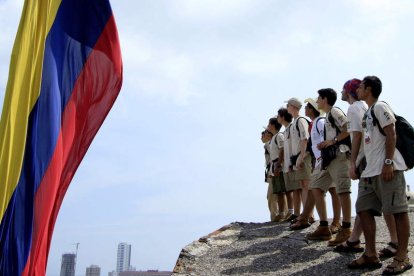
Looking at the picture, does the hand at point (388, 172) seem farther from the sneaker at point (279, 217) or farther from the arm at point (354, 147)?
the sneaker at point (279, 217)

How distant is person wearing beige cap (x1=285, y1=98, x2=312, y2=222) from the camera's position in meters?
8.30

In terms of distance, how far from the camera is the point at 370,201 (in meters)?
5.68

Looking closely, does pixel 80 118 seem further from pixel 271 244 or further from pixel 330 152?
pixel 271 244

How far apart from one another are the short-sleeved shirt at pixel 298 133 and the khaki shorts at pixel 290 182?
48 centimetres

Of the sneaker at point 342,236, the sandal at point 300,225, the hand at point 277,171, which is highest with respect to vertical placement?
the hand at point 277,171

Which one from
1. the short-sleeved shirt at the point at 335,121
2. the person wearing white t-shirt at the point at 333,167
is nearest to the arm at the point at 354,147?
the person wearing white t-shirt at the point at 333,167

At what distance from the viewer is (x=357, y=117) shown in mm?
6156

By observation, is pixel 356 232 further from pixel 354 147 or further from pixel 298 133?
pixel 298 133

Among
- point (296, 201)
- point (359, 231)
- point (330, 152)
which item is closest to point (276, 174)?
point (296, 201)

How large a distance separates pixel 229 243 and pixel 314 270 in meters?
2.37

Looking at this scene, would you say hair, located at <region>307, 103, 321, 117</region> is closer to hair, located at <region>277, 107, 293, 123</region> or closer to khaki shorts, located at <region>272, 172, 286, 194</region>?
hair, located at <region>277, 107, 293, 123</region>

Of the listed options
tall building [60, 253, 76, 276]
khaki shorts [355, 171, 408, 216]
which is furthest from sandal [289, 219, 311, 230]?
tall building [60, 253, 76, 276]

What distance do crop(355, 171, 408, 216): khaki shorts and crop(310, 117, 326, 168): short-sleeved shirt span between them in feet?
4.94

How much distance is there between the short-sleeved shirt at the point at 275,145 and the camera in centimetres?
962
